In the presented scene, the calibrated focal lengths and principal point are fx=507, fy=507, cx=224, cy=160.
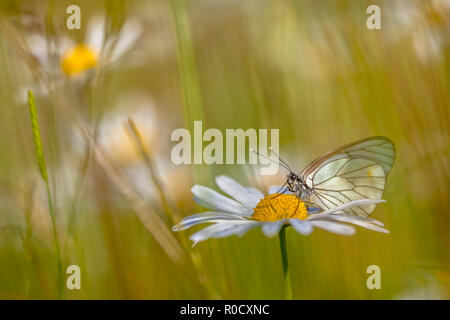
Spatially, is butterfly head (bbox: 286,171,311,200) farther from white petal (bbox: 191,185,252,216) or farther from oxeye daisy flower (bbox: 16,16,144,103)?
oxeye daisy flower (bbox: 16,16,144,103)

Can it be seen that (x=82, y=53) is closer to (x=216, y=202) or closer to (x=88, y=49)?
(x=88, y=49)

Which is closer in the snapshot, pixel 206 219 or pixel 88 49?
pixel 206 219

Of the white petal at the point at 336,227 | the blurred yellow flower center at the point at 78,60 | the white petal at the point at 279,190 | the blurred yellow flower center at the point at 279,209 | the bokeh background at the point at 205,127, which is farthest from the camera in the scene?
the blurred yellow flower center at the point at 78,60

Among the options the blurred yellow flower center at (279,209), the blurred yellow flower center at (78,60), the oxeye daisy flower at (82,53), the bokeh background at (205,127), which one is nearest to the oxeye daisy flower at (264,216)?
the blurred yellow flower center at (279,209)

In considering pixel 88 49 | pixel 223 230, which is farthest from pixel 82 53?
pixel 223 230

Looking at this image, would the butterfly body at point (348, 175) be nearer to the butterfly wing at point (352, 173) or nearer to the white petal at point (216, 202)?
the butterfly wing at point (352, 173)

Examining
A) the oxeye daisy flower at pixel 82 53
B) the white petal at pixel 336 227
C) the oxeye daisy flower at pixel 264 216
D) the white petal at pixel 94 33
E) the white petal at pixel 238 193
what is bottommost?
the white petal at pixel 336 227

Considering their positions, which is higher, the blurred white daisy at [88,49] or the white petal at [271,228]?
the blurred white daisy at [88,49]

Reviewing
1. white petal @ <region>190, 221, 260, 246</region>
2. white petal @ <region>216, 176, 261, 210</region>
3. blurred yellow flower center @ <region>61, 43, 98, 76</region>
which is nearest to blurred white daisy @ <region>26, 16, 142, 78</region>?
blurred yellow flower center @ <region>61, 43, 98, 76</region>
